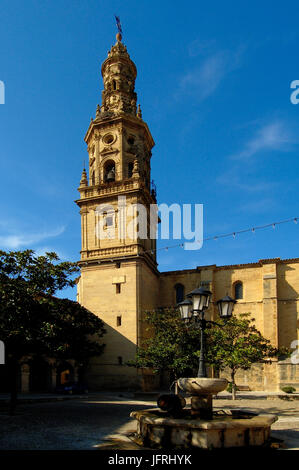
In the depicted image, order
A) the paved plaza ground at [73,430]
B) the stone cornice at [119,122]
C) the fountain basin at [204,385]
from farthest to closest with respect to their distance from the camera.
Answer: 1. the stone cornice at [119,122]
2. the paved plaza ground at [73,430]
3. the fountain basin at [204,385]

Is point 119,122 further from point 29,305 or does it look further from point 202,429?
point 202,429

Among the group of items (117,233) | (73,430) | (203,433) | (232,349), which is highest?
(117,233)

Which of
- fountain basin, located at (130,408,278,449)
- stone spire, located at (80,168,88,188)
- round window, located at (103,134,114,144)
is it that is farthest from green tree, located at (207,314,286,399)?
round window, located at (103,134,114,144)

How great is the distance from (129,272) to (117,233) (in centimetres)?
361

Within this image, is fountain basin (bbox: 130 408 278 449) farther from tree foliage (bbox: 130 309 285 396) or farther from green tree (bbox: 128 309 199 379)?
green tree (bbox: 128 309 199 379)

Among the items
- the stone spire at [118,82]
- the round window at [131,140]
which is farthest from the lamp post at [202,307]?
the stone spire at [118,82]

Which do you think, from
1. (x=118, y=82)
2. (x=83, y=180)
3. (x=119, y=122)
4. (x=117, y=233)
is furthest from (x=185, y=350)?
(x=118, y=82)

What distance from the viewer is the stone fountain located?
893 centimetres

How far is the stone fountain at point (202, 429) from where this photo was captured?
8930 mm

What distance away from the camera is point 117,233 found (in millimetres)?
35344

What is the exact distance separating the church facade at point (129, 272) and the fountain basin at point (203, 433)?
22942 millimetres

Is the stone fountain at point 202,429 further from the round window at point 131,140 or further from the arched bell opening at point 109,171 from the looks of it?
the round window at point 131,140

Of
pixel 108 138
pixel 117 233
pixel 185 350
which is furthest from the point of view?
pixel 108 138
